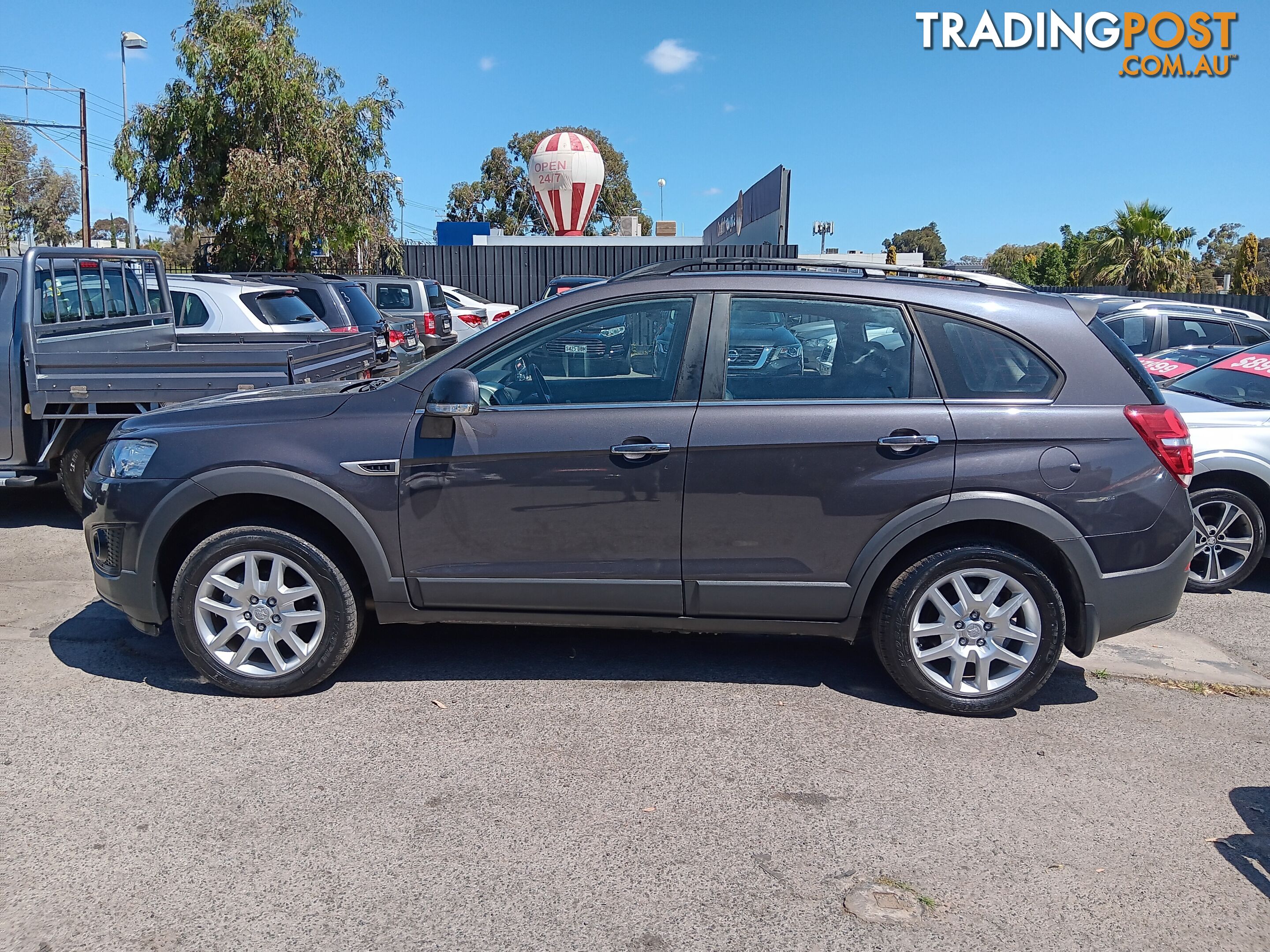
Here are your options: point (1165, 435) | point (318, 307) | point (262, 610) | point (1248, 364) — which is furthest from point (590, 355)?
point (318, 307)

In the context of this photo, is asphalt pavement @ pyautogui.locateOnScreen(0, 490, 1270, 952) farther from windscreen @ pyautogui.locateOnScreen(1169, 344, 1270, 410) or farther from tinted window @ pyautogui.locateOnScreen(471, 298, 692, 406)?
windscreen @ pyautogui.locateOnScreen(1169, 344, 1270, 410)

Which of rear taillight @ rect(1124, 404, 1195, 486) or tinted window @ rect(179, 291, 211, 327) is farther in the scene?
tinted window @ rect(179, 291, 211, 327)

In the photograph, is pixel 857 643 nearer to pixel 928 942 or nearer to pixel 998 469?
pixel 998 469

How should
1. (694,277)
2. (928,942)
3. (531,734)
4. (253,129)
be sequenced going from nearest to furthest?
1. (928,942)
2. (531,734)
3. (694,277)
4. (253,129)

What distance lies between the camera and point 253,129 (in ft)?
58.2

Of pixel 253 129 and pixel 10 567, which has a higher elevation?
pixel 253 129

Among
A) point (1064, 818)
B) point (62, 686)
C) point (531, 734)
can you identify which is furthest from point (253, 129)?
point (1064, 818)

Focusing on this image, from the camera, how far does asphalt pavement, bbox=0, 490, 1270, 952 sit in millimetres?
2889

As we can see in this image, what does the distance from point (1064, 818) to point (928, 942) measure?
958 millimetres

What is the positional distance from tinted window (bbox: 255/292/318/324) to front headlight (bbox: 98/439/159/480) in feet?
17.0

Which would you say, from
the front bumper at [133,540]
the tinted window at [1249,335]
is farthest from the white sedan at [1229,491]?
the tinted window at [1249,335]

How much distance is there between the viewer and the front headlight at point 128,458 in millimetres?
4363

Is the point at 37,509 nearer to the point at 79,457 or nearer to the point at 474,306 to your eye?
the point at 79,457

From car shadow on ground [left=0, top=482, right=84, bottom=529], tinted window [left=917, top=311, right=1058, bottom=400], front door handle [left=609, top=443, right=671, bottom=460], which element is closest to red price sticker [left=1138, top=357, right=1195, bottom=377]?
tinted window [left=917, top=311, right=1058, bottom=400]
